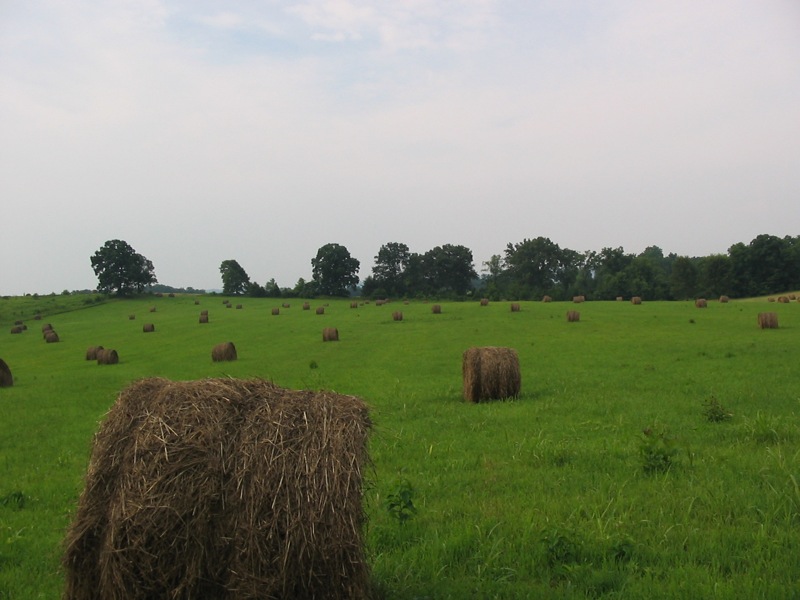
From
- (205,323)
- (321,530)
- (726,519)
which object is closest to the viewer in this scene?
(321,530)

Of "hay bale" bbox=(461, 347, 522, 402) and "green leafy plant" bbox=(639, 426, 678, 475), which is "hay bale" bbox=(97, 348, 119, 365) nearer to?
"hay bale" bbox=(461, 347, 522, 402)

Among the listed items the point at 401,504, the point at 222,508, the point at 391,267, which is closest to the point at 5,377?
the point at 401,504

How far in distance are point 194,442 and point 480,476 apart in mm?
5122

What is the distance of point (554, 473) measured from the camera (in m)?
9.12

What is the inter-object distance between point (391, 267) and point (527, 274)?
101 feet

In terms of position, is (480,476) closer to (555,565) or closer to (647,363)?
(555,565)

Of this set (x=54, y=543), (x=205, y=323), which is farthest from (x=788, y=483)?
(x=205, y=323)

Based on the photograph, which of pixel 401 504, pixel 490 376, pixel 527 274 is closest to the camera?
pixel 401 504

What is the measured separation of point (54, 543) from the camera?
7305mm

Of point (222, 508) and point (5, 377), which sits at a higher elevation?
point (222, 508)

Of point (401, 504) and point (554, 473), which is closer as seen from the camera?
point (401, 504)

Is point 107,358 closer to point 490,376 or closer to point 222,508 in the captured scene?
point 490,376

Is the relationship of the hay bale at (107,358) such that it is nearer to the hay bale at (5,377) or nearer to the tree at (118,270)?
the hay bale at (5,377)

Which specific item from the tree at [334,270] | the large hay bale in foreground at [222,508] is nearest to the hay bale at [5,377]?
the large hay bale in foreground at [222,508]
